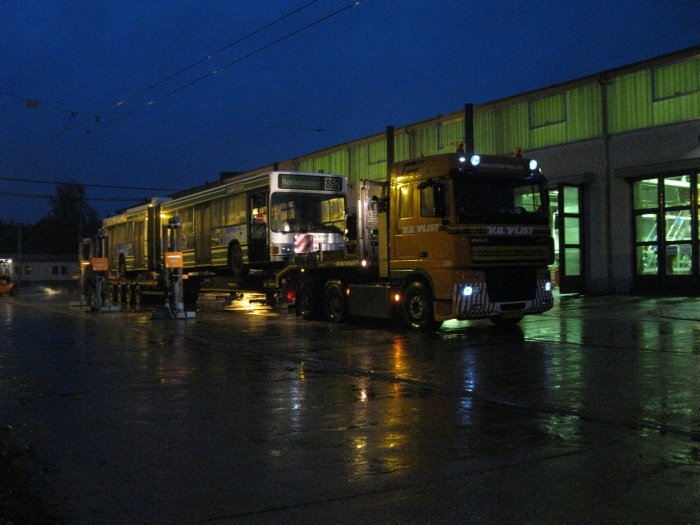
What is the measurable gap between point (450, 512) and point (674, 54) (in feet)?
75.0

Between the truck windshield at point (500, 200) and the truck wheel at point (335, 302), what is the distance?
509cm

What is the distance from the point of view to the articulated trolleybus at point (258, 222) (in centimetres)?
2055

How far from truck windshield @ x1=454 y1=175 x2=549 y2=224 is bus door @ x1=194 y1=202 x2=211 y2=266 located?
11.4 metres

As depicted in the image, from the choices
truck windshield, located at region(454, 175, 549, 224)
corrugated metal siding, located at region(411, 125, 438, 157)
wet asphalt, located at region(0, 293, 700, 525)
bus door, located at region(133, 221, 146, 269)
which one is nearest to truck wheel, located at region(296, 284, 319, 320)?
wet asphalt, located at region(0, 293, 700, 525)

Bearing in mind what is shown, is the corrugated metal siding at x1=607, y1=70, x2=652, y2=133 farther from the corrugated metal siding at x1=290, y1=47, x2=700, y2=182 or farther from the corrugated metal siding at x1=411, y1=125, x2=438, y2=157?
the corrugated metal siding at x1=411, y1=125, x2=438, y2=157

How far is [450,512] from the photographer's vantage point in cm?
482

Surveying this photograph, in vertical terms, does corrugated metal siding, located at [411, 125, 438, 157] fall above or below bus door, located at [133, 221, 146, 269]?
above

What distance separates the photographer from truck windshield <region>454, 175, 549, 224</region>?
14891 millimetres

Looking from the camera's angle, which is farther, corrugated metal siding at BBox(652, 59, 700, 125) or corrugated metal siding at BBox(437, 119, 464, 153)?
corrugated metal siding at BBox(437, 119, 464, 153)

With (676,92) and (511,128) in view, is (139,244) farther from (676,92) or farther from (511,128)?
(676,92)

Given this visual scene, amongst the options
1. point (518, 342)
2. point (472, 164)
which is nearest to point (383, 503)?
point (518, 342)

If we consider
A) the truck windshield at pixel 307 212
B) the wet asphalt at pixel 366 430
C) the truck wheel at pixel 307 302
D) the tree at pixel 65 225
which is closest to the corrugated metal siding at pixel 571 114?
the truck windshield at pixel 307 212

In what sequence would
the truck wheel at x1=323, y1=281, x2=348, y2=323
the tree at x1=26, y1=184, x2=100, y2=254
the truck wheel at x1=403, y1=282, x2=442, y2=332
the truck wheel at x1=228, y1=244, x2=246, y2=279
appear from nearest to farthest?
the truck wheel at x1=403, y1=282, x2=442, y2=332 → the truck wheel at x1=323, y1=281, x2=348, y2=323 → the truck wheel at x1=228, y1=244, x2=246, y2=279 → the tree at x1=26, y1=184, x2=100, y2=254

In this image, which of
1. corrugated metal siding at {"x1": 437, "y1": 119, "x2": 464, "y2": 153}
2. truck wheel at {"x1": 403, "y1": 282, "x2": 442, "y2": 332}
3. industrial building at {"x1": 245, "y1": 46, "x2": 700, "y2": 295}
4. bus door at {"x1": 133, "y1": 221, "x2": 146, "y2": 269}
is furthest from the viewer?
corrugated metal siding at {"x1": 437, "y1": 119, "x2": 464, "y2": 153}
